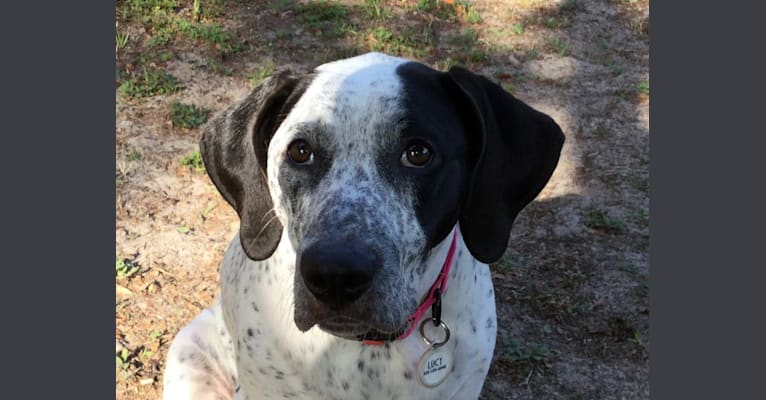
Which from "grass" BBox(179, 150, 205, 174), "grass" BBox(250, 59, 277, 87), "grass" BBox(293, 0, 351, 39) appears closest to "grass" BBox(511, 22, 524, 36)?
"grass" BBox(293, 0, 351, 39)

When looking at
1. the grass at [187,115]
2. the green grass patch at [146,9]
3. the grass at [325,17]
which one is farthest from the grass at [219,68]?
the grass at [325,17]

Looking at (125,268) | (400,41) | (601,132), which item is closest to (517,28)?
(400,41)

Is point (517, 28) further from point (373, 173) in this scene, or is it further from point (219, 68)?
point (373, 173)

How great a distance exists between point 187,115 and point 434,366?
3345 mm

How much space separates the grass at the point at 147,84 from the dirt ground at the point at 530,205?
12mm

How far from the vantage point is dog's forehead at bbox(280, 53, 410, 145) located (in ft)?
8.20

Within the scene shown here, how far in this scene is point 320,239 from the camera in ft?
7.53

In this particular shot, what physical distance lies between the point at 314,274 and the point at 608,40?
18.6 ft

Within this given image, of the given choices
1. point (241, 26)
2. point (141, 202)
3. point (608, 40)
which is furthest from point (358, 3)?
point (141, 202)

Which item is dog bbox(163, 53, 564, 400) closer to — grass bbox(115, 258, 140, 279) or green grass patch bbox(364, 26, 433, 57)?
grass bbox(115, 258, 140, 279)

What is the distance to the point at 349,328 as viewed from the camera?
2.46 m

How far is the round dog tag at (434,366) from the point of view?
283 cm

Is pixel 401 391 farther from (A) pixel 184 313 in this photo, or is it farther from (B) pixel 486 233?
(A) pixel 184 313

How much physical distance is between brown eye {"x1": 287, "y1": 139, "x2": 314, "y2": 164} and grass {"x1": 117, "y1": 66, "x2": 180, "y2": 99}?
3.55 metres
